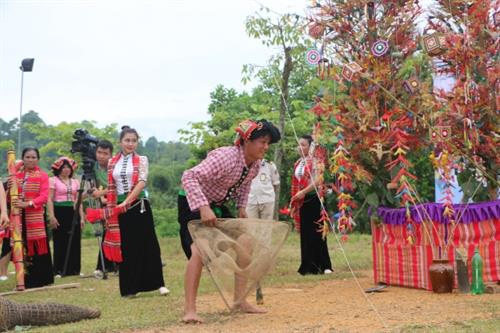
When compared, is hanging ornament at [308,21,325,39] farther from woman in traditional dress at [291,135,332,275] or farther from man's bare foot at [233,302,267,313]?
man's bare foot at [233,302,267,313]

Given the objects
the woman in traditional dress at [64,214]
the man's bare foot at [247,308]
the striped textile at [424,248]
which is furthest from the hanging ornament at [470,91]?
the woman in traditional dress at [64,214]

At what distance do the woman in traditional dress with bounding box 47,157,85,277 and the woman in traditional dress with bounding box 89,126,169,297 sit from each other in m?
3.00

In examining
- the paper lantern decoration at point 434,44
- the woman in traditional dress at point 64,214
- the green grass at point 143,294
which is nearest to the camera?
A: the green grass at point 143,294

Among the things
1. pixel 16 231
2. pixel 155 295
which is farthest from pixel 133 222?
pixel 16 231

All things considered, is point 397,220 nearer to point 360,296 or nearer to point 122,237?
point 360,296

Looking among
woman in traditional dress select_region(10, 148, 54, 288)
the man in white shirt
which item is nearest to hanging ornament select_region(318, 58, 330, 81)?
the man in white shirt

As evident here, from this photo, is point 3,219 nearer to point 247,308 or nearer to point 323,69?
point 247,308

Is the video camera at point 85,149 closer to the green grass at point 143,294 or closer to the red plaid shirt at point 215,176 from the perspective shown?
the green grass at point 143,294

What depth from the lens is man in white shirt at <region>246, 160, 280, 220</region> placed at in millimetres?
9484

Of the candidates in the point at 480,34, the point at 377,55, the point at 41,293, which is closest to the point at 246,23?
the point at 377,55

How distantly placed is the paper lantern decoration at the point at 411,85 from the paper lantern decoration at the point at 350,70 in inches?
19.4

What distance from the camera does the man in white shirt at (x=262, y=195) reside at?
9.48 m

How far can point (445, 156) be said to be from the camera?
6.93 metres

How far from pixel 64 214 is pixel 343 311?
573cm
